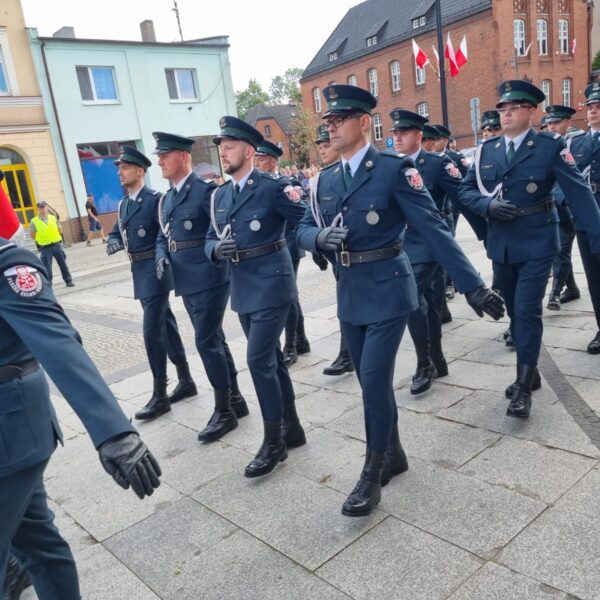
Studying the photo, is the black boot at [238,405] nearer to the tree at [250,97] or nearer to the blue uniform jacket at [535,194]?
the blue uniform jacket at [535,194]

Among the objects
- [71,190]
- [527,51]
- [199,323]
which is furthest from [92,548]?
[527,51]

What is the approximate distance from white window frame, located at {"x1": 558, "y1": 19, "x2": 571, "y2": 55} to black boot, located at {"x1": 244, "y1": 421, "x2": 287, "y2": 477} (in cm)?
4668

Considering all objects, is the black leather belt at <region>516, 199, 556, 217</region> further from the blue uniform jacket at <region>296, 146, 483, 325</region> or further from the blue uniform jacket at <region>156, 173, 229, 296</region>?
the blue uniform jacket at <region>156, 173, 229, 296</region>

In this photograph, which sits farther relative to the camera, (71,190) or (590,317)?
(71,190)

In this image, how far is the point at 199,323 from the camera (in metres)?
4.52

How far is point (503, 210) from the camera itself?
164 inches

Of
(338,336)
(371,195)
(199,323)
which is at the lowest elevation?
(338,336)

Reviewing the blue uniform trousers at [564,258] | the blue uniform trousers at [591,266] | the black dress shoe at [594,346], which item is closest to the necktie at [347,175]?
the blue uniform trousers at [591,266]

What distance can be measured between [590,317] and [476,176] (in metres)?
2.71

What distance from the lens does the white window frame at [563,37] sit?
4225 cm

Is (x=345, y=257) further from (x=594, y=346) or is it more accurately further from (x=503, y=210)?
(x=594, y=346)

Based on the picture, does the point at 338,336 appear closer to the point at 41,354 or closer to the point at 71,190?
the point at 41,354

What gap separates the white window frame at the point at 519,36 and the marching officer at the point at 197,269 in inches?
1634

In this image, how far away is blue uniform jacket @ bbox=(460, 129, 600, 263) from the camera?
13.5 ft
